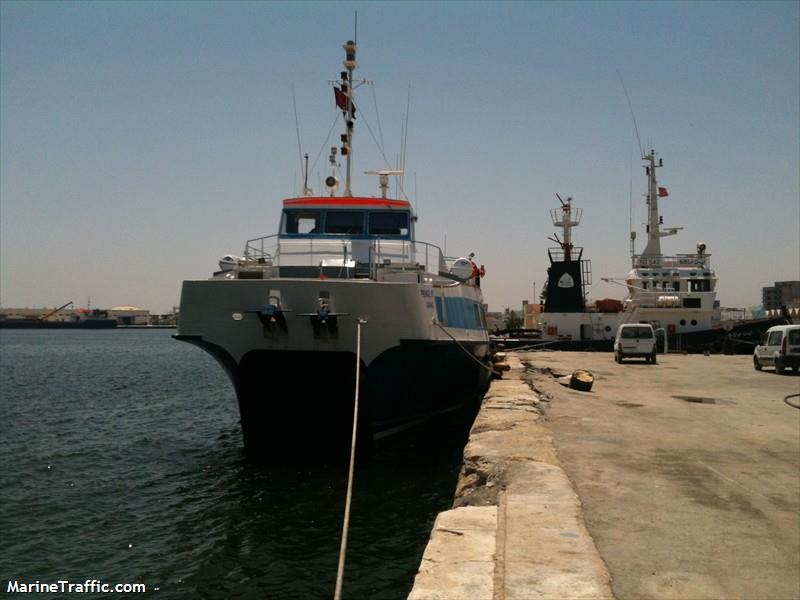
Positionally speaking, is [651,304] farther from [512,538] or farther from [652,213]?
[512,538]

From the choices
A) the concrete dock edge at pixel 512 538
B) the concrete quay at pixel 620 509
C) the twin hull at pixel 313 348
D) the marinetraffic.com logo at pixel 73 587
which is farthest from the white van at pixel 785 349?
the marinetraffic.com logo at pixel 73 587

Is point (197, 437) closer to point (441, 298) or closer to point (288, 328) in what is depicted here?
point (288, 328)

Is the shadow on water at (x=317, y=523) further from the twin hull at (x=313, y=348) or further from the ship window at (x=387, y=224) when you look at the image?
the ship window at (x=387, y=224)

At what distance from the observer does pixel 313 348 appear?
12.3 m

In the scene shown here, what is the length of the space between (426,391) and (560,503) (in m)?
8.58

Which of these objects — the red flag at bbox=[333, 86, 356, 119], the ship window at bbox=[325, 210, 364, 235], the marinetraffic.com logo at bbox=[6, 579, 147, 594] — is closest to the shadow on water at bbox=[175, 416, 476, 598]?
the marinetraffic.com logo at bbox=[6, 579, 147, 594]

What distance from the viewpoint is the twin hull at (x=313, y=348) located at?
12.4 metres

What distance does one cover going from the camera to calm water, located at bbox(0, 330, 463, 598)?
791cm

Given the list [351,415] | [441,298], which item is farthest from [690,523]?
[441,298]

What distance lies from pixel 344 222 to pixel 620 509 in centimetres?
1150

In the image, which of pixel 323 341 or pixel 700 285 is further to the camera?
pixel 700 285

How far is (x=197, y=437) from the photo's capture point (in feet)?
55.7

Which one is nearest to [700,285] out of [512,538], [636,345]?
[636,345]

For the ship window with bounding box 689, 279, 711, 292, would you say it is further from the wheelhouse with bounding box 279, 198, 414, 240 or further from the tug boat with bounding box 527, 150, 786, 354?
the wheelhouse with bounding box 279, 198, 414, 240
